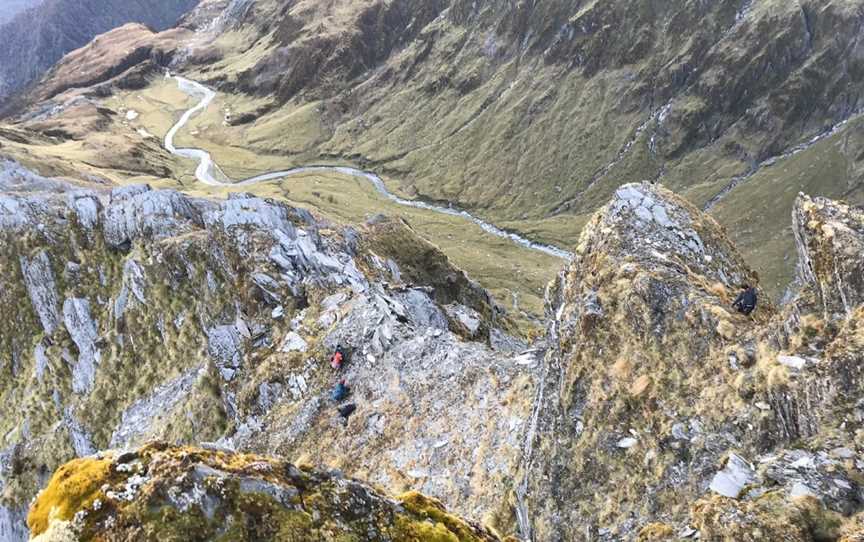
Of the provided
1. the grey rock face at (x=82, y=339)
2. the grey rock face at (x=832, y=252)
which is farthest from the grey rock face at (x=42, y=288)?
the grey rock face at (x=832, y=252)

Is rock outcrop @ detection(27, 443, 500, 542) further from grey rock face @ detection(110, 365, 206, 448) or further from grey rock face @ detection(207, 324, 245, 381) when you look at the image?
grey rock face @ detection(110, 365, 206, 448)

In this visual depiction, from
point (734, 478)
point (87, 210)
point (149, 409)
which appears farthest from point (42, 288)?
point (734, 478)

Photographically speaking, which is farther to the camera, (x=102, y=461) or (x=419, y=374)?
(x=419, y=374)

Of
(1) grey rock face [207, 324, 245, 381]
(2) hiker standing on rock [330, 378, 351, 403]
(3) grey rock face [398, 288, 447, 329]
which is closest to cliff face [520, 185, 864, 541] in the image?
(2) hiker standing on rock [330, 378, 351, 403]

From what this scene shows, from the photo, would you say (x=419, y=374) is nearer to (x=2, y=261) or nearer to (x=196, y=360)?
(x=196, y=360)

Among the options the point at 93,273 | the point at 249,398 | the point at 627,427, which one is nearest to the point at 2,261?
the point at 93,273

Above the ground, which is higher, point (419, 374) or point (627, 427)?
point (627, 427)

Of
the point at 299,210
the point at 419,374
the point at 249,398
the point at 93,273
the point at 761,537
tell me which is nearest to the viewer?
the point at 761,537

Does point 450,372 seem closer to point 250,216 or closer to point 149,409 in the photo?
point 149,409
